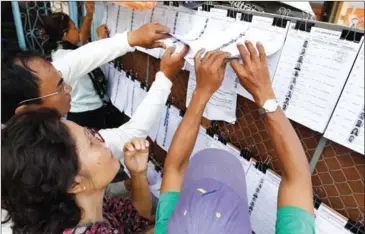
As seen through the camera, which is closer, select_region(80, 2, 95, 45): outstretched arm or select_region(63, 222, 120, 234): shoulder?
select_region(63, 222, 120, 234): shoulder

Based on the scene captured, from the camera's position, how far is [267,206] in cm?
85

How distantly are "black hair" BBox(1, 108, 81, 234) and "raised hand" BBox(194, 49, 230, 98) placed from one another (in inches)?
15.4

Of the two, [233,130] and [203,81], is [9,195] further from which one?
[233,130]

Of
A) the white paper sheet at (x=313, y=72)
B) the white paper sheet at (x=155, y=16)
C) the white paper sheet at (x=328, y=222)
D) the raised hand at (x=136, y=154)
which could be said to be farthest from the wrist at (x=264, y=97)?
the white paper sheet at (x=155, y=16)

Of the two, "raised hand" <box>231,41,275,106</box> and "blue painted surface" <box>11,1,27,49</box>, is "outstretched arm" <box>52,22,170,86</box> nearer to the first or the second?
"raised hand" <box>231,41,275,106</box>

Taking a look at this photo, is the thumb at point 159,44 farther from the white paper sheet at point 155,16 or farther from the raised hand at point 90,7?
the raised hand at point 90,7

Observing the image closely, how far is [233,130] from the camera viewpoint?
0.94 m

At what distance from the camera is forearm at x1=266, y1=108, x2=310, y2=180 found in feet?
1.85

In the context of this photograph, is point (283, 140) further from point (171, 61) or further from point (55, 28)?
point (55, 28)

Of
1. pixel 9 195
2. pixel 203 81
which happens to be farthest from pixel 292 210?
pixel 9 195

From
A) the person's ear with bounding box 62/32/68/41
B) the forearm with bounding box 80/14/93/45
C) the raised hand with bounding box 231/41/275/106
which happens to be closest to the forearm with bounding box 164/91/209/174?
the raised hand with bounding box 231/41/275/106

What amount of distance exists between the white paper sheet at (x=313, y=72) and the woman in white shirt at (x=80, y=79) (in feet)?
4.46

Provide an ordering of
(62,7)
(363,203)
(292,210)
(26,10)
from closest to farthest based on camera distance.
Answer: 1. (292,210)
2. (363,203)
3. (26,10)
4. (62,7)

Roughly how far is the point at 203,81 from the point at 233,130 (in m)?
0.30
